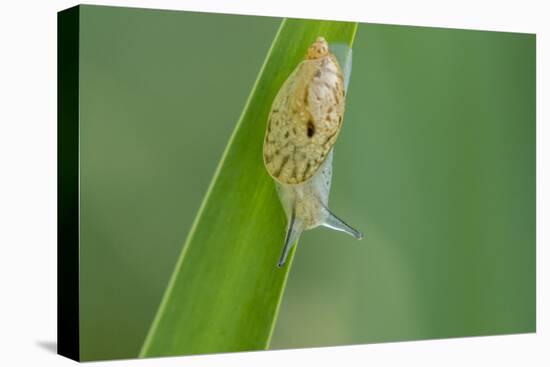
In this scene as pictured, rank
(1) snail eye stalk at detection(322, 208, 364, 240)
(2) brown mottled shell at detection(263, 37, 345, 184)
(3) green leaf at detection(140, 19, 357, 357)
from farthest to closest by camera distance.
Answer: (1) snail eye stalk at detection(322, 208, 364, 240) → (2) brown mottled shell at detection(263, 37, 345, 184) → (3) green leaf at detection(140, 19, 357, 357)

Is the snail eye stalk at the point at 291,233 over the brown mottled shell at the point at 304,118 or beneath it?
beneath

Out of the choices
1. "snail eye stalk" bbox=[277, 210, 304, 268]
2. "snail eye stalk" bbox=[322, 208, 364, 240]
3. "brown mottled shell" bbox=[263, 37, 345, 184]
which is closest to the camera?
"brown mottled shell" bbox=[263, 37, 345, 184]

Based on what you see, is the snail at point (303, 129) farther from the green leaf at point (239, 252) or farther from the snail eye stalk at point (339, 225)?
the snail eye stalk at point (339, 225)

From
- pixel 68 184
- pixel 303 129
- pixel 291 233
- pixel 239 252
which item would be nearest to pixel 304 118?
pixel 303 129

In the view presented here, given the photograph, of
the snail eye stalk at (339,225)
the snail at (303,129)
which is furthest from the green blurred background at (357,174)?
the snail at (303,129)

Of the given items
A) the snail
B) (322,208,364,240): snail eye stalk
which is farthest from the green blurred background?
the snail

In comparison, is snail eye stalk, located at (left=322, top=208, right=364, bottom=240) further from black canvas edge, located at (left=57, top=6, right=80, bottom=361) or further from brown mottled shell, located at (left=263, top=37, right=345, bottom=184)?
black canvas edge, located at (left=57, top=6, right=80, bottom=361)
